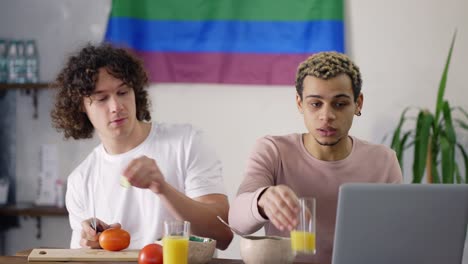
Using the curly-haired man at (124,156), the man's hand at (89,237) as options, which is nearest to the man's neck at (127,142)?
the curly-haired man at (124,156)

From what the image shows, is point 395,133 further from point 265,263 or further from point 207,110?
point 265,263

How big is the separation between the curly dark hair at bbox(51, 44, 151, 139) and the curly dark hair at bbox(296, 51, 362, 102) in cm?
66

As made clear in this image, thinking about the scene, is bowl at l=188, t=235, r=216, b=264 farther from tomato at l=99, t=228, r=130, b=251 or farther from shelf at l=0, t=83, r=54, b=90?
shelf at l=0, t=83, r=54, b=90

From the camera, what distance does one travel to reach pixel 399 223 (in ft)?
4.83

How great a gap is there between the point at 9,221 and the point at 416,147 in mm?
2373

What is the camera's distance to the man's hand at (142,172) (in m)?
1.86

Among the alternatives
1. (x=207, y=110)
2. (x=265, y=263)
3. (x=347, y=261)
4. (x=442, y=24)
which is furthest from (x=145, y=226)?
(x=442, y=24)

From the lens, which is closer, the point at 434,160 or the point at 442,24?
the point at 434,160

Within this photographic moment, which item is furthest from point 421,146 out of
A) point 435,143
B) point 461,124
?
point 461,124

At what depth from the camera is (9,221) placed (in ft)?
13.4

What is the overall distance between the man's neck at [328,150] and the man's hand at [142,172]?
506mm

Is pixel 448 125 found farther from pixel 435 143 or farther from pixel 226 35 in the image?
pixel 226 35

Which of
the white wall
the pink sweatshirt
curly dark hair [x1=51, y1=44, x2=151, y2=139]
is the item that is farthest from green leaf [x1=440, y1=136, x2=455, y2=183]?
curly dark hair [x1=51, y1=44, x2=151, y2=139]

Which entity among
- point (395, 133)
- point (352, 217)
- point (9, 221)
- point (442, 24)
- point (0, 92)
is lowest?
point (9, 221)
